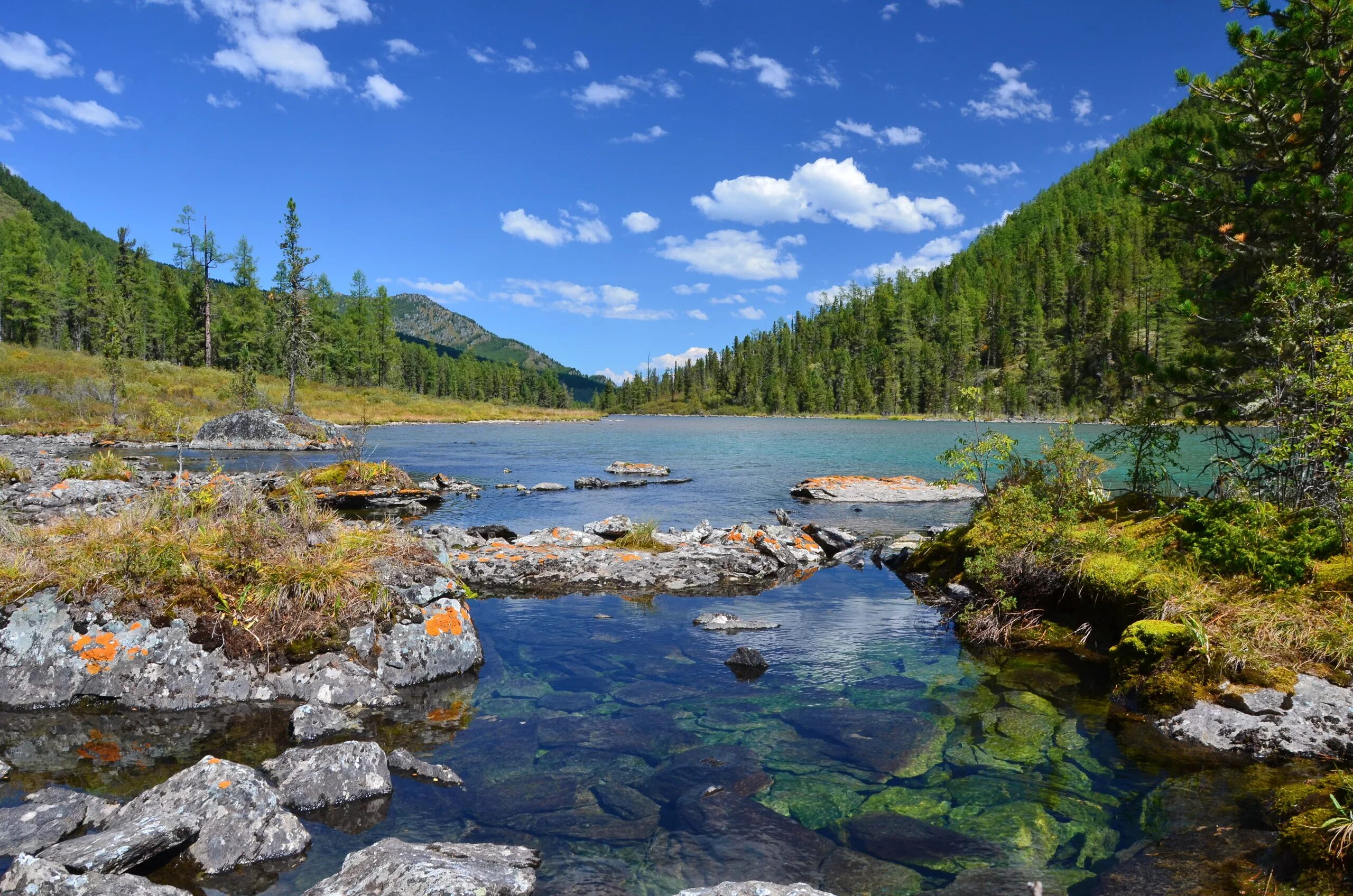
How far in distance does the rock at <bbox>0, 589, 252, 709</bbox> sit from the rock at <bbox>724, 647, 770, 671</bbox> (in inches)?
253

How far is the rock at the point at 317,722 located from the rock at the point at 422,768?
39.6 inches

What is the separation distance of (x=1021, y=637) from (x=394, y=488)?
74.1 feet

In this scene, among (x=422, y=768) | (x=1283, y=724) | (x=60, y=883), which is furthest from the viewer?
(x=1283, y=724)

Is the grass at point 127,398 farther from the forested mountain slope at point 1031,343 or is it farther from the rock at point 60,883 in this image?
the forested mountain slope at point 1031,343

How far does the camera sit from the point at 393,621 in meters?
9.43

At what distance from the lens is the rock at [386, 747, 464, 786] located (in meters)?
6.57

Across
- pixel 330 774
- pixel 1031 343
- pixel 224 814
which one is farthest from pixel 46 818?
pixel 1031 343

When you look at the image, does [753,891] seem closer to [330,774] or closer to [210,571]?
[330,774]

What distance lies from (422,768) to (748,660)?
16.1 ft

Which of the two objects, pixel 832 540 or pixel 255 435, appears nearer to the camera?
pixel 832 540

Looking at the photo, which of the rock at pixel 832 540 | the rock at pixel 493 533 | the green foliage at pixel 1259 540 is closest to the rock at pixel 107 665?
the rock at pixel 493 533

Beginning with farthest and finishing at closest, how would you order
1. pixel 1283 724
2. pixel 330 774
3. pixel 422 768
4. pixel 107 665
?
pixel 107 665
pixel 1283 724
pixel 422 768
pixel 330 774

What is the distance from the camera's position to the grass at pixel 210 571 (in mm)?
8461

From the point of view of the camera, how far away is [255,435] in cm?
4888
